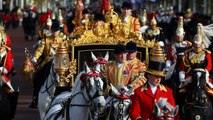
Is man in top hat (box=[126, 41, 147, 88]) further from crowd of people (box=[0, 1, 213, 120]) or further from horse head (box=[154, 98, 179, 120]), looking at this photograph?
horse head (box=[154, 98, 179, 120])

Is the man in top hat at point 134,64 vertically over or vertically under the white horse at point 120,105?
over

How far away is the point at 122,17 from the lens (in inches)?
546

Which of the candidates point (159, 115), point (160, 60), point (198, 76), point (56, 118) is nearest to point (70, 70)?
point (198, 76)

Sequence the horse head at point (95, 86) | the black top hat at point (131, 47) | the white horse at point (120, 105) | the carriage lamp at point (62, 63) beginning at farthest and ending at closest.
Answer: the carriage lamp at point (62, 63) → the black top hat at point (131, 47) → the white horse at point (120, 105) → the horse head at point (95, 86)

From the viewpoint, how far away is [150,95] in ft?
28.8

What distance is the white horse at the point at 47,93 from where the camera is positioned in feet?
42.6

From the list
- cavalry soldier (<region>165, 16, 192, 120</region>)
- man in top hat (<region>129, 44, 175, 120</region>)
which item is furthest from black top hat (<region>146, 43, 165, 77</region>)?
cavalry soldier (<region>165, 16, 192, 120</region>)

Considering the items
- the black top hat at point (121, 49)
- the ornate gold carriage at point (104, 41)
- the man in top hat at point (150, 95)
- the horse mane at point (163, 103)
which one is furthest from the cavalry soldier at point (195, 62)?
the horse mane at point (163, 103)

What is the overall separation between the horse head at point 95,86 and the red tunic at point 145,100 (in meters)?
0.35

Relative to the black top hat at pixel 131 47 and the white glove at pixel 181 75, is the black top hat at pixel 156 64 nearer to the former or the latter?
the black top hat at pixel 131 47

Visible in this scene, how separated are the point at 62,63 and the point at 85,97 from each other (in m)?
2.86

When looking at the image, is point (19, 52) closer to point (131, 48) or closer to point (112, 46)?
point (112, 46)

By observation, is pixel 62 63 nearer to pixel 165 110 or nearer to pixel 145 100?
pixel 145 100

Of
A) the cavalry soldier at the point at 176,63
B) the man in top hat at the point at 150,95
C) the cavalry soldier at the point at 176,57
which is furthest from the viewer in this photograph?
the cavalry soldier at the point at 176,57
